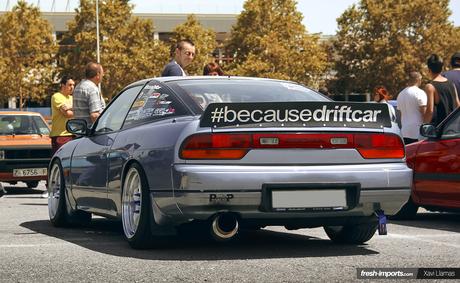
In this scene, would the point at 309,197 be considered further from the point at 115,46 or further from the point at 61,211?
the point at 115,46

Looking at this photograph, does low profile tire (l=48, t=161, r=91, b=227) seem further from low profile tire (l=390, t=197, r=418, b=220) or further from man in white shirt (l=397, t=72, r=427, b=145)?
man in white shirt (l=397, t=72, r=427, b=145)

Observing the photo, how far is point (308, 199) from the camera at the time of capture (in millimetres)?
6469

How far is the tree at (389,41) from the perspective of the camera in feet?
204

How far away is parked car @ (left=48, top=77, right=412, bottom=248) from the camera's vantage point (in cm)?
638

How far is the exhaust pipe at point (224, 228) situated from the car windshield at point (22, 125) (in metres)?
10.0

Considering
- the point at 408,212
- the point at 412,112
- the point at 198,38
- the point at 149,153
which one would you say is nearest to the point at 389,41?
the point at 198,38

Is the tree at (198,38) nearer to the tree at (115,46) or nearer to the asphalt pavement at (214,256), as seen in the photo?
the tree at (115,46)

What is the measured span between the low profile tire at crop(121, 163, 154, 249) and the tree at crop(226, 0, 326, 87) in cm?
5237

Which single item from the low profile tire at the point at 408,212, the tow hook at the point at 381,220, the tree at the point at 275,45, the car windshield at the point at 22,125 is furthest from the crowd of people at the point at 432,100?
the tree at the point at 275,45

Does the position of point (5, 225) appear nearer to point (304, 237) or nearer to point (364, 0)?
point (304, 237)

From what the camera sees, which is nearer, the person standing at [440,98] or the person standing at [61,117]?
the person standing at [440,98]

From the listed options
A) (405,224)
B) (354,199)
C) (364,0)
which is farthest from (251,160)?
(364,0)

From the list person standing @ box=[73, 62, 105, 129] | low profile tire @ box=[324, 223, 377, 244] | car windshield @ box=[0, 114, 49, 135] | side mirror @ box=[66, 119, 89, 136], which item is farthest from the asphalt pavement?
car windshield @ box=[0, 114, 49, 135]

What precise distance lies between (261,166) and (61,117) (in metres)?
6.83
